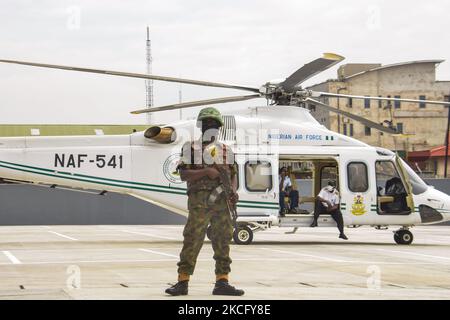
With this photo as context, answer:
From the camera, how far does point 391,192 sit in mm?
20344

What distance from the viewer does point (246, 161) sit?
19375mm

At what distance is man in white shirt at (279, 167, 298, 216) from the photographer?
1972cm

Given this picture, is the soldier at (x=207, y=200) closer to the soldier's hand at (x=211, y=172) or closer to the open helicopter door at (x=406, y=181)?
the soldier's hand at (x=211, y=172)

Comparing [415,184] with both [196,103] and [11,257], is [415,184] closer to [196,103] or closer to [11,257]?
[196,103]

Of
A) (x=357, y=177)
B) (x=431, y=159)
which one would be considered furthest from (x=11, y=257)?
(x=431, y=159)

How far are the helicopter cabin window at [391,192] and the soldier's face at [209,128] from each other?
1202cm

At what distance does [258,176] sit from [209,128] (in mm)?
10997

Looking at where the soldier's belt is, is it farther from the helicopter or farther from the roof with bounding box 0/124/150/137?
the roof with bounding box 0/124/150/137

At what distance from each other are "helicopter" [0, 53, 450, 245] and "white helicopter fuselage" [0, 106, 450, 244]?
0.02 metres

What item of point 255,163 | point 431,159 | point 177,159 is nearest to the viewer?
point 177,159

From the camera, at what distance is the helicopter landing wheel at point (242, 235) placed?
1894 centimetres

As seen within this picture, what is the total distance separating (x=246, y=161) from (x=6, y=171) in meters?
5.57
